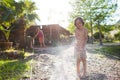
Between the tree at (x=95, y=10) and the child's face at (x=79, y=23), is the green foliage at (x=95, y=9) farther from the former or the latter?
the child's face at (x=79, y=23)

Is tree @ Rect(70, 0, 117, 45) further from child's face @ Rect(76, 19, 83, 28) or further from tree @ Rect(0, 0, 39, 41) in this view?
child's face @ Rect(76, 19, 83, 28)

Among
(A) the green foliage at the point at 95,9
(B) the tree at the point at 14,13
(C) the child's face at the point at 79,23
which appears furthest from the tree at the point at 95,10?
(C) the child's face at the point at 79,23

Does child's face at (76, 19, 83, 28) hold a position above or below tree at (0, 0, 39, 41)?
below

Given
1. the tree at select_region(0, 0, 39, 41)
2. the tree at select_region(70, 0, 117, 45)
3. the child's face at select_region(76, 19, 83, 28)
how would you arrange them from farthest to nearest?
the tree at select_region(70, 0, 117, 45)
the tree at select_region(0, 0, 39, 41)
the child's face at select_region(76, 19, 83, 28)

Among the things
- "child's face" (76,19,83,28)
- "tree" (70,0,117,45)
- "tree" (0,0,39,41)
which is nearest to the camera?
"child's face" (76,19,83,28)

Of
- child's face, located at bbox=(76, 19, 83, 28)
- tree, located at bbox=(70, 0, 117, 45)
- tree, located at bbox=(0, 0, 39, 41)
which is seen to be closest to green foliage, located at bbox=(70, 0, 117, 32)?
tree, located at bbox=(70, 0, 117, 45)

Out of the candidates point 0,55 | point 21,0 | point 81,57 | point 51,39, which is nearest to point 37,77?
point 81,57

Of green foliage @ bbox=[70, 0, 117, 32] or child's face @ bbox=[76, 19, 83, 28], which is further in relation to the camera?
green foliage @ bbox=[70, 0, 117, 32]

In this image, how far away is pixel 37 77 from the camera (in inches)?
345

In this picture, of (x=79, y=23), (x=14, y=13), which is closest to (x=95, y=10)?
(x=14, y=13)

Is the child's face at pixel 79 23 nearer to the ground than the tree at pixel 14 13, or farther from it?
nearer to the ground

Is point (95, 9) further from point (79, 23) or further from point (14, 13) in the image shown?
point (79, 23)

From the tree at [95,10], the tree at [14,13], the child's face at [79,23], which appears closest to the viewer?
the child's face at [79,23]

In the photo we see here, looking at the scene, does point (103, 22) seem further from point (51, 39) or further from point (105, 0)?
point (51, 39)
